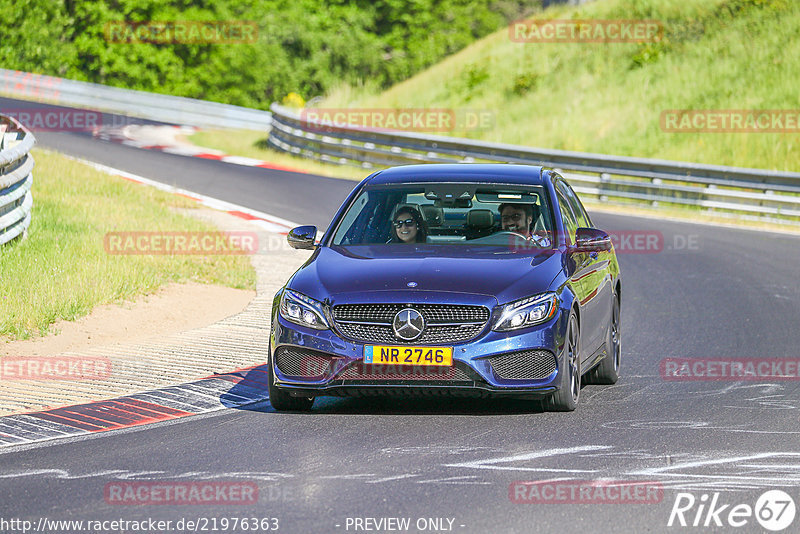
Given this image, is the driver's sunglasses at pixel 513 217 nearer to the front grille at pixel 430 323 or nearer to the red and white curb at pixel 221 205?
the front grille at pixel 430 323

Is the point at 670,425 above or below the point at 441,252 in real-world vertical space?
below

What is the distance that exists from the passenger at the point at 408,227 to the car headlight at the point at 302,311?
3.80 feet

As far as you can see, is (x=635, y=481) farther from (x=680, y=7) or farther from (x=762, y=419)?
(x=680, y=7)

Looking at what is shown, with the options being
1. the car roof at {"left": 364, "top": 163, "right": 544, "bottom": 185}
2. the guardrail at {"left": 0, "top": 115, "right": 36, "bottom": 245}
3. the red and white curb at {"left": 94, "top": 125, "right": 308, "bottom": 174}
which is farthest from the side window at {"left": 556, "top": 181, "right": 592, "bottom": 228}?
the red and white curb at {"left": 94, "top": 125, "right": 308, "bottom": 174}

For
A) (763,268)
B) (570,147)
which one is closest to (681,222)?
(763,268)

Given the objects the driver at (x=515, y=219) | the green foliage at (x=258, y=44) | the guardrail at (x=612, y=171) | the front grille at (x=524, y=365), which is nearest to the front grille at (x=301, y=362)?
the front grille at (x=524, y=365)

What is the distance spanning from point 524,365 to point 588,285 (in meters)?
1.29

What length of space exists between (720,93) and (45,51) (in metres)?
42.2

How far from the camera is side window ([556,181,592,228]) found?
1032 cm

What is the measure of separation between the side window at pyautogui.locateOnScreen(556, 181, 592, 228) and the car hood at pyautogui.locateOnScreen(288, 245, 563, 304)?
1.29m

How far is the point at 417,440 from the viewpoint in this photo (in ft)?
25.8

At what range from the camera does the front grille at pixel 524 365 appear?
26.9ft

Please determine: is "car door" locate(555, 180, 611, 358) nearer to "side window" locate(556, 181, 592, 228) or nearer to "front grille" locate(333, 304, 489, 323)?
"side window" locate(556, 181, 592, 228)

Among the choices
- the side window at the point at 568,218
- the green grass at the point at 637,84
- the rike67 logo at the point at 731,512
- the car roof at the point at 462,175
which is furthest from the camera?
the green grass at the point at 637,84
